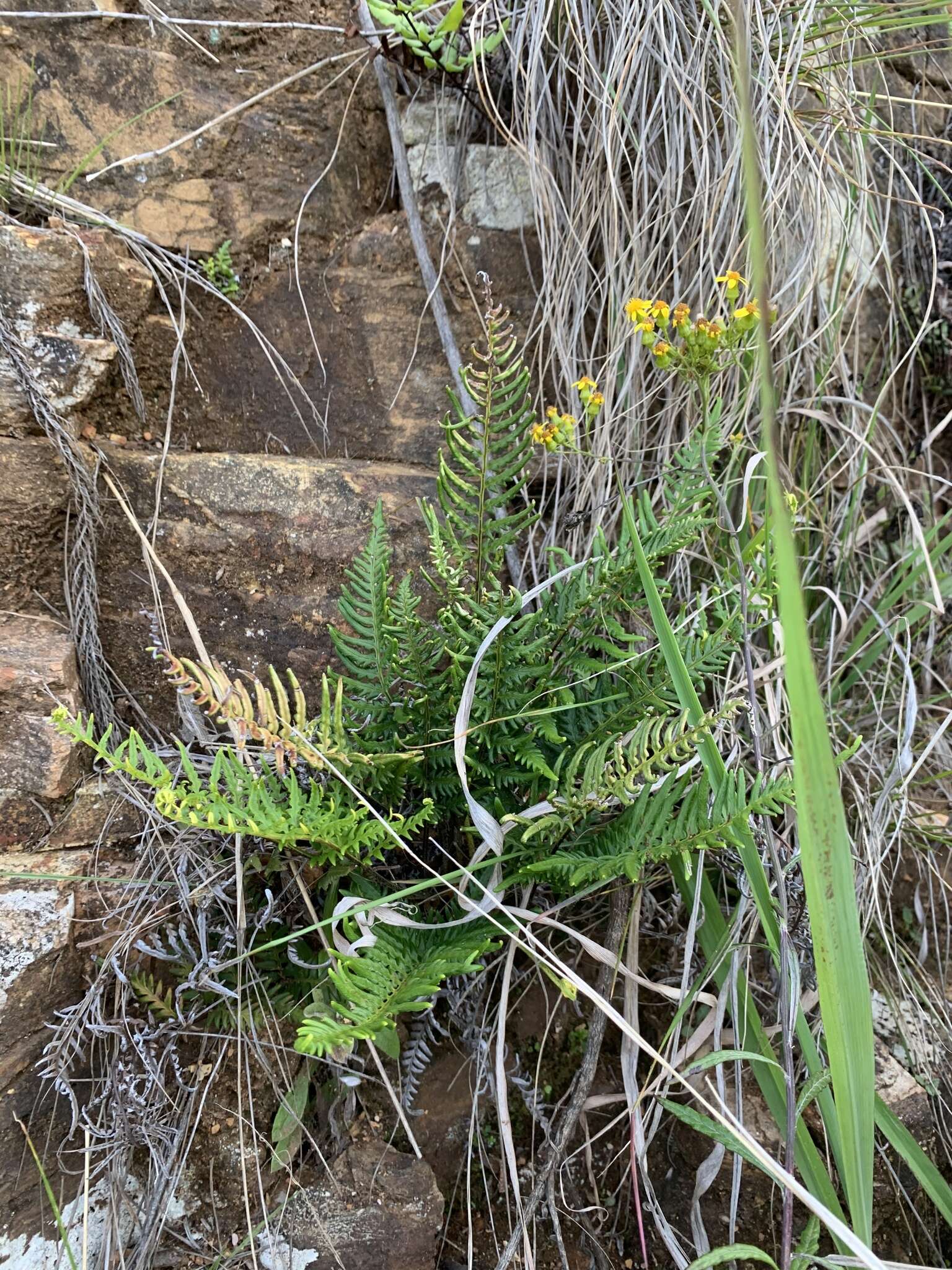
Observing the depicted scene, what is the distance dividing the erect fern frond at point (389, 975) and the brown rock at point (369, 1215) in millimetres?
200

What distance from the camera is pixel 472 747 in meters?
1.22

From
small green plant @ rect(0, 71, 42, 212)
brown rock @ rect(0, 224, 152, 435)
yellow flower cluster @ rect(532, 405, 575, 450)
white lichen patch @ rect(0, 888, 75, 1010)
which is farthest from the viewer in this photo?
small green plant @ rect(0, 71, 42, 212)

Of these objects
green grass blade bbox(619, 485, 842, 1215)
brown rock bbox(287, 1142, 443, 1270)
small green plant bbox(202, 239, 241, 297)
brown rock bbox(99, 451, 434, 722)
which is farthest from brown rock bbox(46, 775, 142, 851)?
small green plant bbox(202, 239, 241, 297)

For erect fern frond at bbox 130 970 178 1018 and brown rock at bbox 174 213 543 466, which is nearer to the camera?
erect fern frond at bbox 130 970 178 1018

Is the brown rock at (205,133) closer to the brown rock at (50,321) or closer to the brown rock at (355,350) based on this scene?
the brown rock at (355,350)

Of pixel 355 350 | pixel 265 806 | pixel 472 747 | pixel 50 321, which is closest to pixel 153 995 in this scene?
pixel 265 806

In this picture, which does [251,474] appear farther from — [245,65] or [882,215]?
[882,215]

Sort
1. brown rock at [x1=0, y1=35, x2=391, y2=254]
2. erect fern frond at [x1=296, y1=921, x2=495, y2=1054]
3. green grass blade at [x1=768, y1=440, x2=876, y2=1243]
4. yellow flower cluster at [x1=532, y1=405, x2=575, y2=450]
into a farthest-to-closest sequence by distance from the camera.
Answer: brown rock at [x1=0, y1=35, x2=391, y2=254]
yellow flower cluster at [x1=532, y1=405, x2=575, y2=450]
erect fern frond at [x1=296, y1=921, x2=495, y2=1054]
green grass blade at [x1=768, y1=440, x2=876, y2=1243]

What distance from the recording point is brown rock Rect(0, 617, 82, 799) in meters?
1.24

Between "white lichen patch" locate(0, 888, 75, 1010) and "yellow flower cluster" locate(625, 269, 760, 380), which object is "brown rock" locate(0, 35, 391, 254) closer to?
"yellow flower cluster" locate(625, 269, 760, 380)

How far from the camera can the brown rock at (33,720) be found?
124cm

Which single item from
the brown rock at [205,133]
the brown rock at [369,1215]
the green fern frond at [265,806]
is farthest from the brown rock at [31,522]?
the brown rock at [369,1215]

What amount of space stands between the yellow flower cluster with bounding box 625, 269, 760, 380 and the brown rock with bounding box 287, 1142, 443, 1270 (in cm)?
119

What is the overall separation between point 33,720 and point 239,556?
0.42 meters
